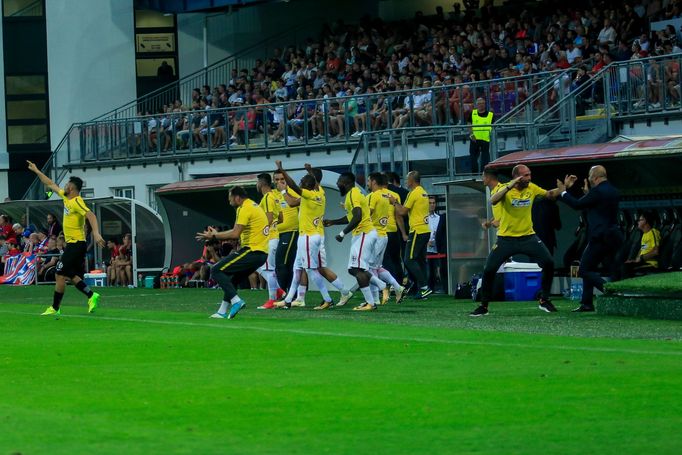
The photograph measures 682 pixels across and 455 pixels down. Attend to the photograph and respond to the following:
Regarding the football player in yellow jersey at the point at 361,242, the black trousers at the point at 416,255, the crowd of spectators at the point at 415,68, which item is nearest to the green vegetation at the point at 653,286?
the football player in yellow jersey at the point at 361,242

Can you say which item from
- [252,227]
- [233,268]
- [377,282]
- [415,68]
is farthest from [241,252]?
[415,68]

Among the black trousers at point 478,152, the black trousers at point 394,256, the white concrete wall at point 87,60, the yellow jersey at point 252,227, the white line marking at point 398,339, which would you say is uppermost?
the white concrete wall at point 87,60

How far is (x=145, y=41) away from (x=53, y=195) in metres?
11.5

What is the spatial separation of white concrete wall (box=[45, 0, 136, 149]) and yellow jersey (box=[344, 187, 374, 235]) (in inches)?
1233

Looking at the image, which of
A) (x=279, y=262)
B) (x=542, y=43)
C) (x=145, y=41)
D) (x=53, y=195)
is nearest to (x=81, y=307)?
(x=279, y=262)

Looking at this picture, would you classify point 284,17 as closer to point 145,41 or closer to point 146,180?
point 145,41

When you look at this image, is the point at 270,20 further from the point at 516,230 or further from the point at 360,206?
the point at 516,230

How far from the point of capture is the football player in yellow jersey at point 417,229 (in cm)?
2494

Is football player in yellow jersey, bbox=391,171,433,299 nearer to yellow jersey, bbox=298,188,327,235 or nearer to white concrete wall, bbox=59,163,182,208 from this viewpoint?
yellow jersey, bbox=298,188,327,235

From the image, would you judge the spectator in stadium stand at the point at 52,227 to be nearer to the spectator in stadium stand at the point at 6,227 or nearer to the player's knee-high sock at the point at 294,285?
the spectator in stadium stand at the point at 6,227

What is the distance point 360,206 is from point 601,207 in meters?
4.01

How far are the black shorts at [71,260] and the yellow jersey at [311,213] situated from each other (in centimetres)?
330

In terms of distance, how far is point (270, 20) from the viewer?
51.0m

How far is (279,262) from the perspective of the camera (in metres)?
24.0
